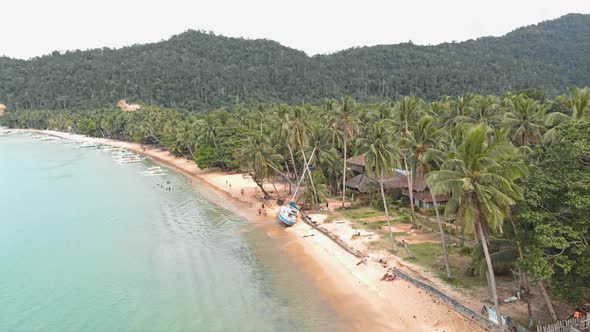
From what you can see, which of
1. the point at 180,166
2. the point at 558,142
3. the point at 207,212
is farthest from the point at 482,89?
the point at 558,142

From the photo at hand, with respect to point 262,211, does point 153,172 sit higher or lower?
higher

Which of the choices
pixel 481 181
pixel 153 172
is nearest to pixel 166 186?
pixel 153 172

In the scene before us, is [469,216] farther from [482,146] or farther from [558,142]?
[558,142]

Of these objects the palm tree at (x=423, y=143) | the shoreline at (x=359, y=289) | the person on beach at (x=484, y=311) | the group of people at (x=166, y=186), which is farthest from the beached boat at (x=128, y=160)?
the person on beach at (x=484, y=311)

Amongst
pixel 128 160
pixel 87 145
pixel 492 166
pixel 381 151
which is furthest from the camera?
pixel 87 145

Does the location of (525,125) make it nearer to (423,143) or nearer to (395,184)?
(395,184)

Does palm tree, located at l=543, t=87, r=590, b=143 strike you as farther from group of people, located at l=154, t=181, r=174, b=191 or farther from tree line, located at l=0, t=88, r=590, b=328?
group of people, located at l=154, t=181, r=174, b=191
